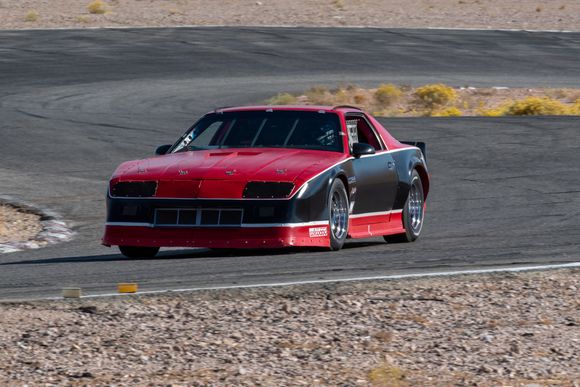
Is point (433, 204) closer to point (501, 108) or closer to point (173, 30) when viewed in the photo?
point (501, 108)

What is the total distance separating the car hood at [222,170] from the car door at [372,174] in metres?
0.49

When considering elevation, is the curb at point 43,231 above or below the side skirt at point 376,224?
below

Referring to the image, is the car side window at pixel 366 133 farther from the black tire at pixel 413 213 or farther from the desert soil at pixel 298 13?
the desert soil at pixel 298 13

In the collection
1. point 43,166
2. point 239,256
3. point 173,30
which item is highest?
point 239,256

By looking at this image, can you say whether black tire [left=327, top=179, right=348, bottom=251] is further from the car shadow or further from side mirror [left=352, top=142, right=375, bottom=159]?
side mirror [left=352, top=142, right=375, bottom=159]

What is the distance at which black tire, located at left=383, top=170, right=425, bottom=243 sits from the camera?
13570 mm

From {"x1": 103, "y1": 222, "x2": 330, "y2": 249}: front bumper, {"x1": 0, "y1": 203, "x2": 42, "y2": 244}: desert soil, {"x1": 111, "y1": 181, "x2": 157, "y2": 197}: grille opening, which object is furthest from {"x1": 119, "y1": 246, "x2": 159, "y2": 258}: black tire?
{"x1": 0, "y1": 203, "x2": 42, "y2": 244}: desert soil

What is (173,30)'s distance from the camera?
159ft

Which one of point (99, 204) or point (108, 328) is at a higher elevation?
point (108, 328)

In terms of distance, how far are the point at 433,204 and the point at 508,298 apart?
8113mm

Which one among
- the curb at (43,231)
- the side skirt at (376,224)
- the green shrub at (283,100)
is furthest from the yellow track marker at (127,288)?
the green shrub at (283,100)

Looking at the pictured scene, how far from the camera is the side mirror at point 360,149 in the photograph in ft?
41.0

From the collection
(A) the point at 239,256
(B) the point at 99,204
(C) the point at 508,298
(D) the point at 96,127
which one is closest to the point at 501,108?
(D) the point at 96,127

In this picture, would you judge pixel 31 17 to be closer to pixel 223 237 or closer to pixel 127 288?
pixel 223 237
